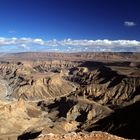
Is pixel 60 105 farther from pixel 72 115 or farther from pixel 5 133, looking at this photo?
pixel 5 133

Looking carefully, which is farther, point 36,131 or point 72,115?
point 72,115

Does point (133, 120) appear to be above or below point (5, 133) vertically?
above

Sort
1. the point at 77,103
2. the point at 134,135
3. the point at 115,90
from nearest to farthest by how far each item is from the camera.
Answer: the point at 134,135 < the point at 77,103 < the point at 115,90

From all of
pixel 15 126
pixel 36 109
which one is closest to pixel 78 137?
pixel 15 126

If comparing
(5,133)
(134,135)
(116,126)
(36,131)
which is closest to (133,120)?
(116,126)

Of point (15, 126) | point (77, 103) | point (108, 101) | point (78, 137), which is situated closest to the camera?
point (78, 137)

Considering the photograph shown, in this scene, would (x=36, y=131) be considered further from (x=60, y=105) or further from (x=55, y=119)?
(x=60, y=105)

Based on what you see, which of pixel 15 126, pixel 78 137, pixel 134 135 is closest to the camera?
pixel 78 137

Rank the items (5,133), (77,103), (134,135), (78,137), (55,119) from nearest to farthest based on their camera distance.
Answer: (78,137), (134,135), (5,133), (55,119), (77,103)

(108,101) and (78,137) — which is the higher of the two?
(78,137)
